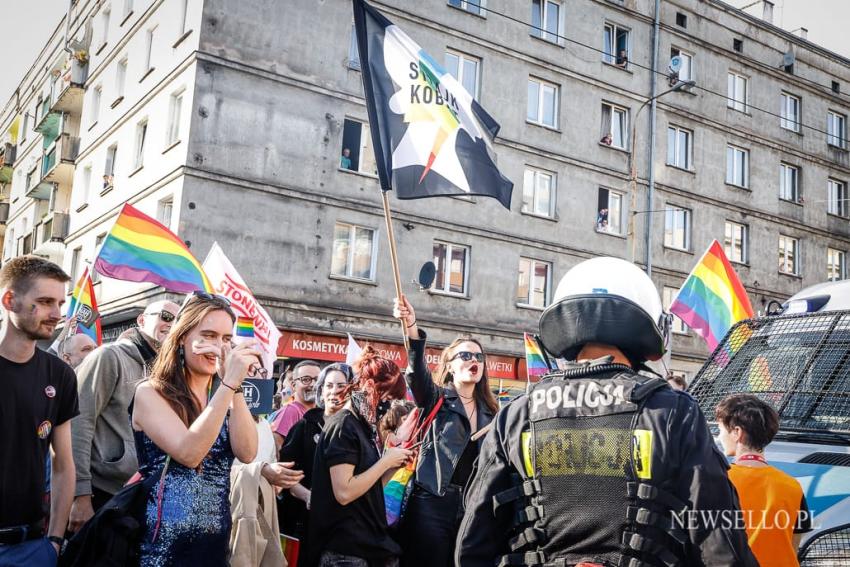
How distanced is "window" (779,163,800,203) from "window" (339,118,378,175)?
54.2 feet

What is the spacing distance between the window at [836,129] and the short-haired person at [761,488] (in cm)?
3162

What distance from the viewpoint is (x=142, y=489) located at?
345cm

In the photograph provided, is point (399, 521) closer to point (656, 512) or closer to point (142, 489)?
point (142, 489)

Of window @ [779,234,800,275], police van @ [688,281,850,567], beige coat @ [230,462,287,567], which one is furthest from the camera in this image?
window @ [779,234,800,275]

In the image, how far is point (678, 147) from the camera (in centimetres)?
2734

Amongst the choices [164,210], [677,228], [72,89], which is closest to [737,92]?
Answer: [677,228]

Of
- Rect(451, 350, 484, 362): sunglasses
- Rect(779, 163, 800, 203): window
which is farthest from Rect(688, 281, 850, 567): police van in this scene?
Rect(779, 163, 800, 203): window

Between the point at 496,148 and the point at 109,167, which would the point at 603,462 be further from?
the point at 109,167

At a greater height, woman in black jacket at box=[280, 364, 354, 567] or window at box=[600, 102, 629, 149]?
window at box=[600, 102, 629, 149]

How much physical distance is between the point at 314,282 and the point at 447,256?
13.1 ft

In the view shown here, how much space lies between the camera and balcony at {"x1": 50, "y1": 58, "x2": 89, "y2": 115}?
1123 inches

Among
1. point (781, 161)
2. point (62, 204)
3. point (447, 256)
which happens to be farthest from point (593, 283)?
point (62, 204)

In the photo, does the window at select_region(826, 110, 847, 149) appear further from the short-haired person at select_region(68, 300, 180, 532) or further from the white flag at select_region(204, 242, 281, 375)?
the short-haired person at select_region(68, 300, 180, 532)

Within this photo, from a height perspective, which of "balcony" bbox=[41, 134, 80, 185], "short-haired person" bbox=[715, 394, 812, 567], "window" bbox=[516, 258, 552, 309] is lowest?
"short-haired person" bbox=[715, 394, 812, 567]
